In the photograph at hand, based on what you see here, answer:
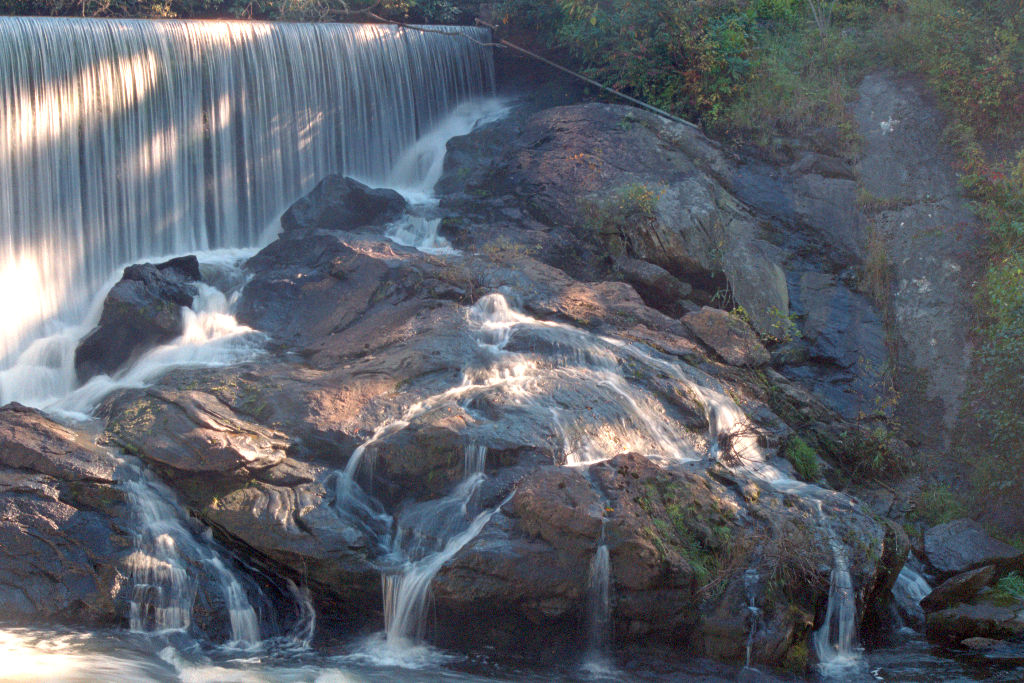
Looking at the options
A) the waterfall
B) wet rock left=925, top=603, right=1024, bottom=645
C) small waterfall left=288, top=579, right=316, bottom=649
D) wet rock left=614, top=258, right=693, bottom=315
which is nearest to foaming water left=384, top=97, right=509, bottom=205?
the waterfall

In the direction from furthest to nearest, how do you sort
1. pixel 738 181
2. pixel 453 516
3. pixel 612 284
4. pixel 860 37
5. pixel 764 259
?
pixel 860 37 < pixel 738 181 < pixel 764 259 < pixel 612 284 < pixel 453 516

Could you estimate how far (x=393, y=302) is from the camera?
9.67 metres

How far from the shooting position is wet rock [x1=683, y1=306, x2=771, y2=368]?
9602mm

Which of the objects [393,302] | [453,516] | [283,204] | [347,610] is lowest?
[347,610]

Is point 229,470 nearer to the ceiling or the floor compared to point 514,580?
nearer to the ceiling

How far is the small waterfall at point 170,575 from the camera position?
6.29m

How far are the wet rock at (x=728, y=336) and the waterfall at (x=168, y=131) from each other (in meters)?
6.26

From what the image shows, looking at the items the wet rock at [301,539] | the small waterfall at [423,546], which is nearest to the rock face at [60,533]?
the wet rock at [301,539]

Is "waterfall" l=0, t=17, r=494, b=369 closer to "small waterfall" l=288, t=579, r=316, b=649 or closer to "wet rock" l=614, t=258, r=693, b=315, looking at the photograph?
"wet rock" l=614, t=258, r=693, b=315

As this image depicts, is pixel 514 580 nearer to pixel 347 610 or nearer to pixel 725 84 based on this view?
pixel 347 610

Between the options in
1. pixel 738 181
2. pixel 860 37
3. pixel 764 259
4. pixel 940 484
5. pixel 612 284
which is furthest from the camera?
pixel 860 37

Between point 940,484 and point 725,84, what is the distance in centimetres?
679

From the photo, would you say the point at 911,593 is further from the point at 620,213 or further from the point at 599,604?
the point at 620,213

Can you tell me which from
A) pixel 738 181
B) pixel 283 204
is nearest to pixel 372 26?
pixel 283 204
